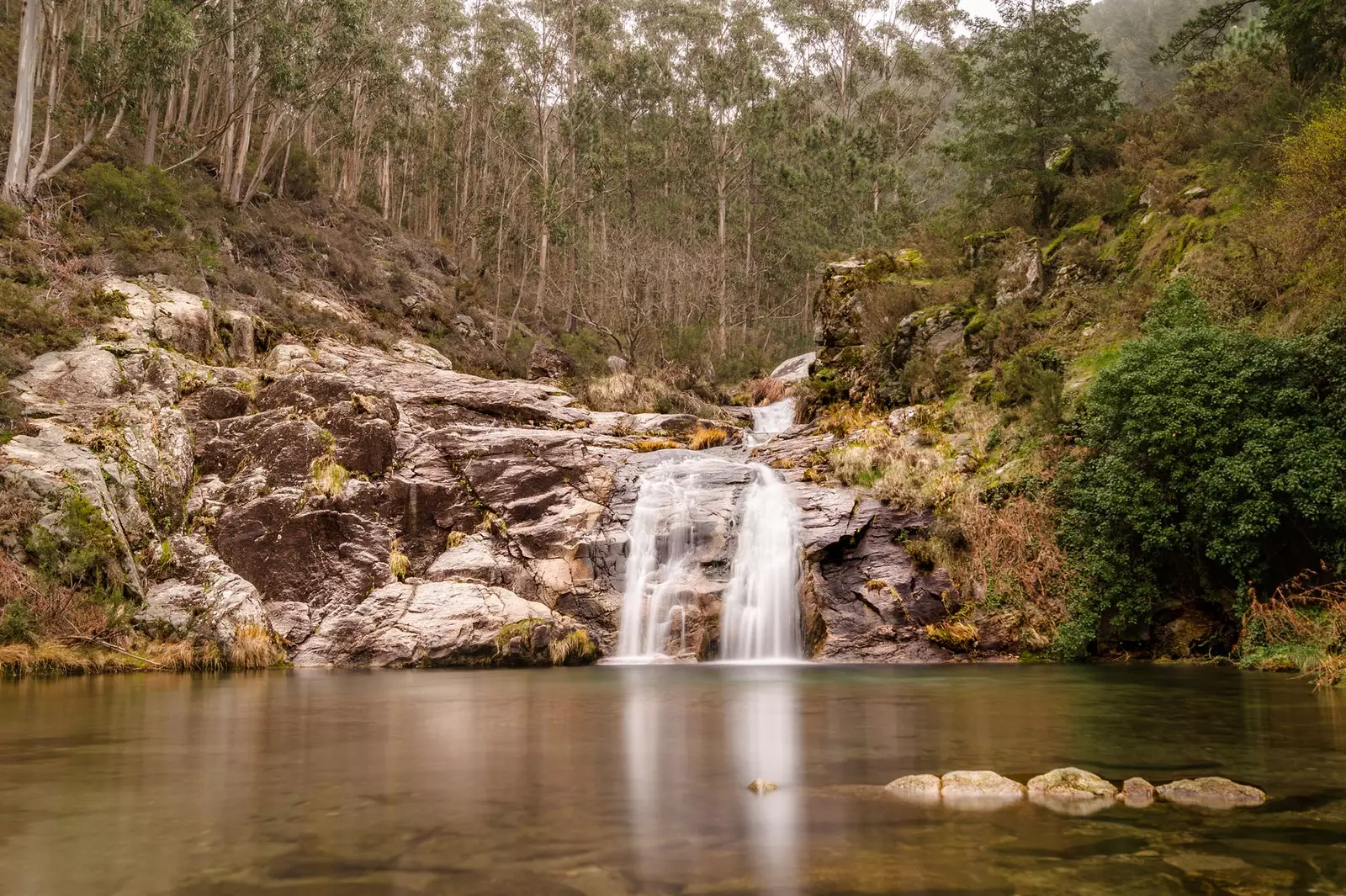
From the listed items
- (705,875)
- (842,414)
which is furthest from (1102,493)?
(705,875)

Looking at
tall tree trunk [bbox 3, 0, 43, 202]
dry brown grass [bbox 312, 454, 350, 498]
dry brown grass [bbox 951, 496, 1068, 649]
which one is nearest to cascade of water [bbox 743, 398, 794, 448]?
dry brown grass [bbox 951, 496, 1068, 649]

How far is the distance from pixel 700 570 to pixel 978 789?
13.1m

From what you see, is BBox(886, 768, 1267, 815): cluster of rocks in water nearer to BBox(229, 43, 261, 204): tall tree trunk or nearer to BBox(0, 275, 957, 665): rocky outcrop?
BBox(0, 275, 957, 665): rocky outcrop

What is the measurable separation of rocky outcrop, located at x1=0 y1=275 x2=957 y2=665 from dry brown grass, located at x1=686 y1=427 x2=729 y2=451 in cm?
279

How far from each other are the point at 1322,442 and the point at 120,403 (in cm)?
2153

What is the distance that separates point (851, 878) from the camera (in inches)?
162

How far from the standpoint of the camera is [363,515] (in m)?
18.6

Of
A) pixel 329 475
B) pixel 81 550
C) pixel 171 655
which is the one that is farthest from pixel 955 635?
pixel 81 550

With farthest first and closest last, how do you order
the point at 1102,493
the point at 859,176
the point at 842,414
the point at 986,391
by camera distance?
the point at 859,176
the point at 842,414
the point at 986,391
the point at 1102,493

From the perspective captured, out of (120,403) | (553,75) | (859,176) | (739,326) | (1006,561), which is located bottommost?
(1006,561)

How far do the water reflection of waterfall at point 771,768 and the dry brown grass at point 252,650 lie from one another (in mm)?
8703

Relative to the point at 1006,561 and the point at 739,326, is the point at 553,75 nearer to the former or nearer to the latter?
the point at 739,326

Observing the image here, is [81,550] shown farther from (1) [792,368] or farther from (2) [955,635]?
(1) [792,368]

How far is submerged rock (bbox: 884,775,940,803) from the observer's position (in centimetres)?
566
